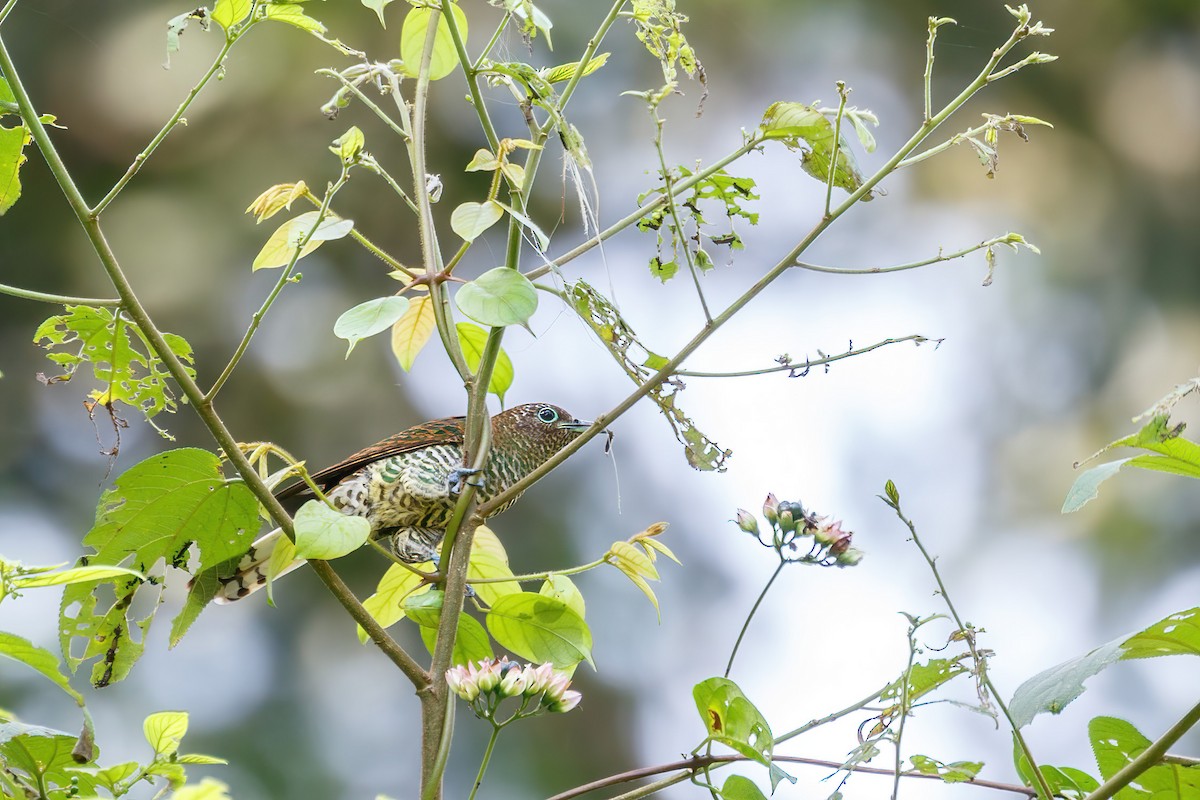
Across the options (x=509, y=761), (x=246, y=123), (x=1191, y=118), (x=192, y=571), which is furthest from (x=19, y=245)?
(x=1191, y=118)

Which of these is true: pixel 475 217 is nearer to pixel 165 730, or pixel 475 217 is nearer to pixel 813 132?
pixel 813 132

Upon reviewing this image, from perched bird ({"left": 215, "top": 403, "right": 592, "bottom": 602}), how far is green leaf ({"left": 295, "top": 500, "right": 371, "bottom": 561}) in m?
0.82

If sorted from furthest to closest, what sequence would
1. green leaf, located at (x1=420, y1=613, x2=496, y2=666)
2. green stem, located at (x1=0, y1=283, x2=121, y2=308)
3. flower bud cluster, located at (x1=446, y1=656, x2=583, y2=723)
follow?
green leaf, located at (x1=420, y1=613, x2=496, y2=666) → flower bud cluster, located at (x1=446, y1=656, x2=583, y2=723) → green stem, located at (x1=0, y1=283, x2=121, y2=308)

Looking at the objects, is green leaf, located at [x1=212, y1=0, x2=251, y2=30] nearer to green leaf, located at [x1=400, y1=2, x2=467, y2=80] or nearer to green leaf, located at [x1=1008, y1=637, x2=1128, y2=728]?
green leaf, located at [x1=400, y1=2, x2=467, y2=80]

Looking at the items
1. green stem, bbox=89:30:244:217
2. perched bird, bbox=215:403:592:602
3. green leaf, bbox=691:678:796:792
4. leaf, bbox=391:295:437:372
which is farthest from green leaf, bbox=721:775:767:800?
perched bird, bbox=215:403:592:602

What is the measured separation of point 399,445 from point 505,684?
0.96 meters

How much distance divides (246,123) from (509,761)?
3.09 metres

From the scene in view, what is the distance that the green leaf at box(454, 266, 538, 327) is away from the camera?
2.96 ft

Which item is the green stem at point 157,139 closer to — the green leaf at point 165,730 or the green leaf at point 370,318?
the green leaf at point 370,318

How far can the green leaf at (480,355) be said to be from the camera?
1.20m

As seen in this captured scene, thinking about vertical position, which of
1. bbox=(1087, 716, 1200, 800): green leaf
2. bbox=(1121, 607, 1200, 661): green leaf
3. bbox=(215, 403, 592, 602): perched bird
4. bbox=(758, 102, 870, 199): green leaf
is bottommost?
bbox=(1087, 716, 1200, 800): green leaf

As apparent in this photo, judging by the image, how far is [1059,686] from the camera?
87 cm

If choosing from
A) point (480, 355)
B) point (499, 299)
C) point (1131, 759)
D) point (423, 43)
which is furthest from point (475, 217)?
point (1131, 759)

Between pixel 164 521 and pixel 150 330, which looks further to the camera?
pixel 164 521
